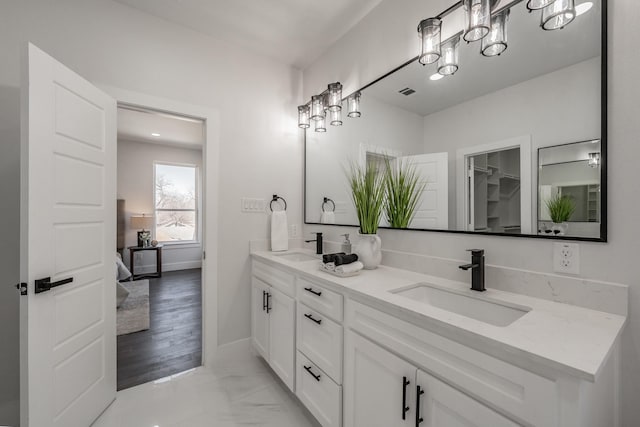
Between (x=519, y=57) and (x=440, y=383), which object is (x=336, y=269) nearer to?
(x=440, y=383)

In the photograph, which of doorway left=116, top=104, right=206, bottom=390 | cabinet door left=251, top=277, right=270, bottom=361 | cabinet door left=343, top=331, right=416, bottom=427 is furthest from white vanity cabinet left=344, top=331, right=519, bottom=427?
doorway left=116, top=104, right=206, bottom=390

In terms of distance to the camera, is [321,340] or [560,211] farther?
[321,340]

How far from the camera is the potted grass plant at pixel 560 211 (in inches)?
42.9

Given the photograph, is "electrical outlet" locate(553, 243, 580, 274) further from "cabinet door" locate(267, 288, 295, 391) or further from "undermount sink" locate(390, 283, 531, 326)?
"cabinet door" locate(267, 288, 295, 391)

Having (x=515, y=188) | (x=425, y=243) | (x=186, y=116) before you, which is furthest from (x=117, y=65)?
(x=515, y=188)

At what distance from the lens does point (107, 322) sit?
1.78m

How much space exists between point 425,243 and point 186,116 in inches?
79.4

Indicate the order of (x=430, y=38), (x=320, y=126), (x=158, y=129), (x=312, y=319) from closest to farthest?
(x=430, y=38), (x=312, y=319), (x=320, y=126), (x=158, y=129)

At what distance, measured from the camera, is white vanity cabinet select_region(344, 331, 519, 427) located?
0.85m

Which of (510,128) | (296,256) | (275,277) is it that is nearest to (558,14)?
(510,128)

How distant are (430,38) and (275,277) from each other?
1.75 m

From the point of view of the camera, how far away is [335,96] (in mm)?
2184

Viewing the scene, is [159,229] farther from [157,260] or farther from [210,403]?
[210,403]

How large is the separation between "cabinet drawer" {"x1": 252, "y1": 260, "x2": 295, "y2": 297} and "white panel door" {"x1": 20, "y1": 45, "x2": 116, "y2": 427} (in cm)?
98
